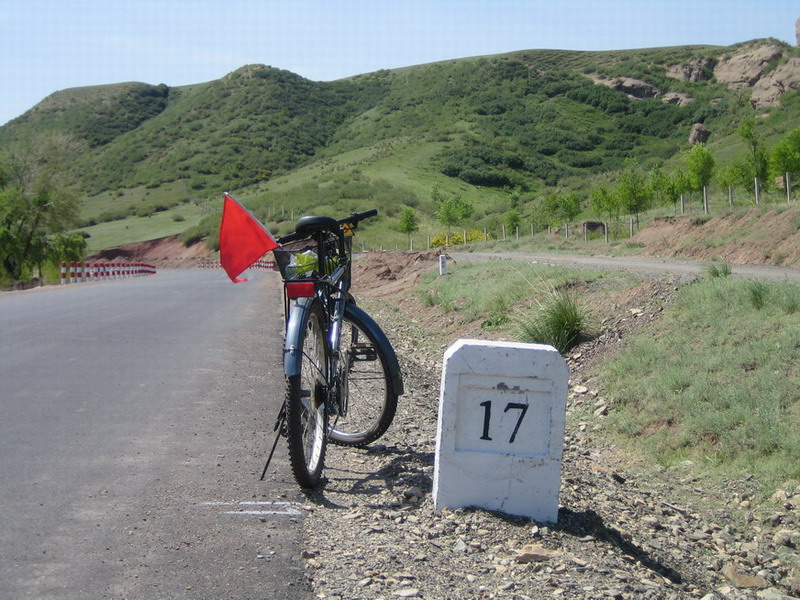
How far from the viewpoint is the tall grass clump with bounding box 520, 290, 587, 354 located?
11305 millimetres

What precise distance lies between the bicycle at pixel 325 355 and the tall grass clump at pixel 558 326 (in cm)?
486

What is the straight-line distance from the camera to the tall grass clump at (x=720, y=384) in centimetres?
717

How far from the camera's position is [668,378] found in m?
8.74

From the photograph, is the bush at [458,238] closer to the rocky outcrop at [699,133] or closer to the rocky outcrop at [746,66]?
the rocky outcrop at [699,133]

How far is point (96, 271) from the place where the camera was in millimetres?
39750

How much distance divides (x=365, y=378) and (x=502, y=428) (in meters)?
1.72

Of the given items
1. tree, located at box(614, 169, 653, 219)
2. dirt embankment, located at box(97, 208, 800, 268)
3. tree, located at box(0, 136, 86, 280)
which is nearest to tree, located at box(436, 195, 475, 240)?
tree, located at box(614, 169, 653, 219)

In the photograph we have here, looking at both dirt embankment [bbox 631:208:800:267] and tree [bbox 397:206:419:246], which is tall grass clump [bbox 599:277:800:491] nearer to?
dirt embankment [bbox 631:208:800:267]

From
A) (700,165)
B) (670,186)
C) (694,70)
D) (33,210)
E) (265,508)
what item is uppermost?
(694,70)

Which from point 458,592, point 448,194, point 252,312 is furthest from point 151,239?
point 458,592

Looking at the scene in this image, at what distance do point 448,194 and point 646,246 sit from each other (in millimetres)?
58941

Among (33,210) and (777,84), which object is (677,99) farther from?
(33,210)

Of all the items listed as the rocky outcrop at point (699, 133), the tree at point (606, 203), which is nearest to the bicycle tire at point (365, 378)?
the tree at point (606, 203)

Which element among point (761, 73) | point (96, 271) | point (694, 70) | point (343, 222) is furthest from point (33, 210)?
point (694, 70)
